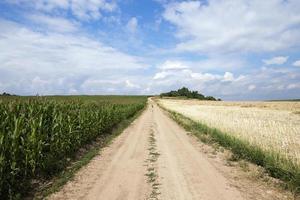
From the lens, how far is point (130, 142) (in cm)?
2066

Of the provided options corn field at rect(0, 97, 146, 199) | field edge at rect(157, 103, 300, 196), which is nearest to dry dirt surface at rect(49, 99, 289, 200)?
field edge at rect(157, 103, 300, 196)

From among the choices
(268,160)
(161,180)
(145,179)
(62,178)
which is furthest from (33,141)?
(268,160)

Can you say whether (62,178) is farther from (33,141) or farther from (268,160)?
(268,160)

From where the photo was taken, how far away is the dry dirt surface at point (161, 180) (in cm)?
937

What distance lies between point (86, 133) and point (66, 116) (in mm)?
3018

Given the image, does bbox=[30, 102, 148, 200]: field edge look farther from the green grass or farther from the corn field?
the green grass

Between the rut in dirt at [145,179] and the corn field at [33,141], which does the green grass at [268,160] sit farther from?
the corn field at [33,141]

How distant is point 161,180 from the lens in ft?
35.6

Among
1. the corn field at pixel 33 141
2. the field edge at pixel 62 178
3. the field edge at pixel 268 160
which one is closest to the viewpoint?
the corn field at pixel 33 141

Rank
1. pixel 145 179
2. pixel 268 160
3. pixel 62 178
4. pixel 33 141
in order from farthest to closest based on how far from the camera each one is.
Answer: pixel 268 160 < pixel 62 178 < pixel 145 179 < pixel 33 141

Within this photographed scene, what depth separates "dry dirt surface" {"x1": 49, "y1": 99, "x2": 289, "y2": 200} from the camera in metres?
9.37

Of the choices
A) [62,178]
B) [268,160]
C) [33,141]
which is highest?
[33,141]

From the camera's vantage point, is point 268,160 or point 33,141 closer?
point 33,141

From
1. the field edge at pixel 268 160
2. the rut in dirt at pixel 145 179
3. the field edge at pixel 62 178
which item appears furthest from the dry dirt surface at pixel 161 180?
the field edge at pixel 268 160
